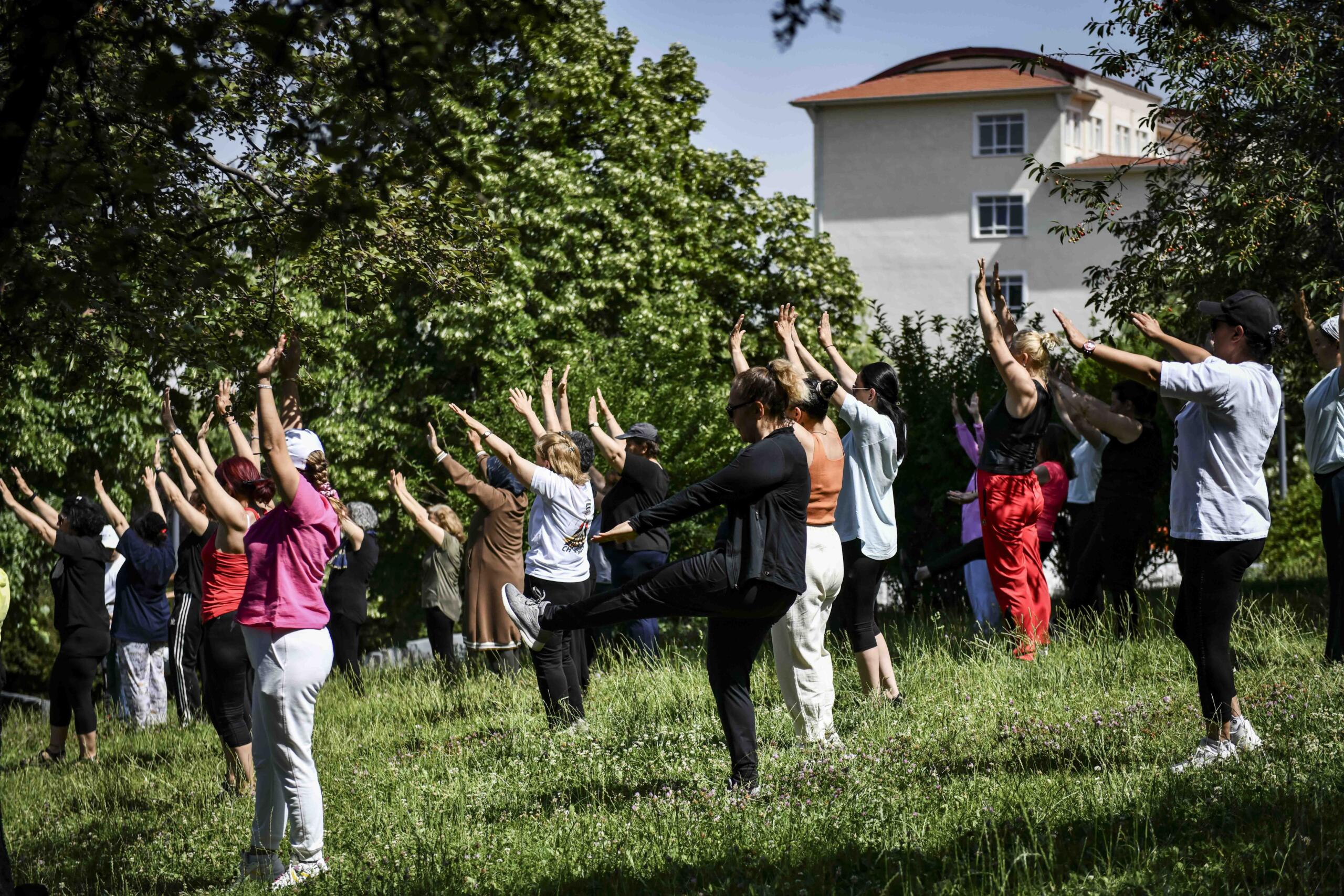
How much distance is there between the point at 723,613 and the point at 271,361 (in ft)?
7.70

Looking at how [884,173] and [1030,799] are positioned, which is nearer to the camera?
[1030,799]

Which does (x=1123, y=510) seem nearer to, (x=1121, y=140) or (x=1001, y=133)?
(x=1001, y=133)

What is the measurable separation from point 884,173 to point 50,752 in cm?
4696

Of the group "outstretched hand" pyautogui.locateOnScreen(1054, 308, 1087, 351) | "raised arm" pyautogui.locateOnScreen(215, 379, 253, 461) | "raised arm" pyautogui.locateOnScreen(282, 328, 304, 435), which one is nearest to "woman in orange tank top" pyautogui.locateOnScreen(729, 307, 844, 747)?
"outstretched hand" pyautogui.locateOnScreen(1054, 308, 1087, 351)

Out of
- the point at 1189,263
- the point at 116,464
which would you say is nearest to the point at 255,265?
the point at 1189,263

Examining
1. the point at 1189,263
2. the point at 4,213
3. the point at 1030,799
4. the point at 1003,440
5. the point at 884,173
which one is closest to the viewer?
the point at 4,213

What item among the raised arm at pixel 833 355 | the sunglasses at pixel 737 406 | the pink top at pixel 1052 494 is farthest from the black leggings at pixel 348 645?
the sunglasses at pixel 737 406

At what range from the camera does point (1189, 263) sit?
11688 mm

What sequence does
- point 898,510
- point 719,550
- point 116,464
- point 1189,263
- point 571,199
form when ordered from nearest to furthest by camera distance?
1. point 719,550
2. point 1189,263
3. point 898,510
4. point 116,464
5. point 571,199

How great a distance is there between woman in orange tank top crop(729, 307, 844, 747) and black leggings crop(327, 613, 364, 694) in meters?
5.67

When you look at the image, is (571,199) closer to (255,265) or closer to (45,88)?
(255,265)

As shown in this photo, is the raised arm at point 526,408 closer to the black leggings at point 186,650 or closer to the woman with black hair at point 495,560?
the woman with black hair at point 495,560

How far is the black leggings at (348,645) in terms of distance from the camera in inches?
443

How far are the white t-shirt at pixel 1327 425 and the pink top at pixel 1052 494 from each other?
2719 mm
